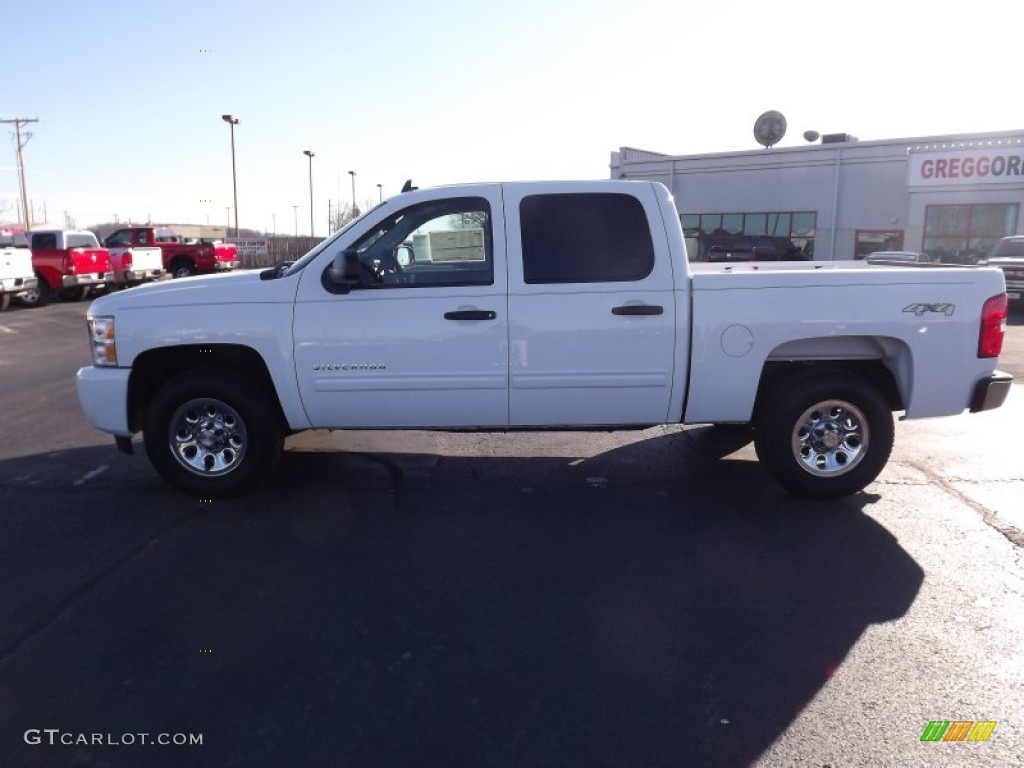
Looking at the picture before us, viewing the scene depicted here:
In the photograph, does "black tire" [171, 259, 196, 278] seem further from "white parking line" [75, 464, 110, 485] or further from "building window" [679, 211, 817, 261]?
"white parking line" [75, 464, 110, 485]

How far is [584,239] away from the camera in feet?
17.8

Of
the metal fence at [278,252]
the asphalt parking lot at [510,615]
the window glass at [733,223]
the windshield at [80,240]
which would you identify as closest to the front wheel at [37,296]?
the windshield at [80,240]

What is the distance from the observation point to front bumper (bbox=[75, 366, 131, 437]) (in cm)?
548

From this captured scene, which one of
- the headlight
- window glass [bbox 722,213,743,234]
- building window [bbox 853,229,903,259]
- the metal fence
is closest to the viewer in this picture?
the headlight

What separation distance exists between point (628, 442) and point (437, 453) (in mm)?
1696

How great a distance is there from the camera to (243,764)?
2844 mm

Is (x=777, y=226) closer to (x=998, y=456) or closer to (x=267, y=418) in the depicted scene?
(x=998, y=456)

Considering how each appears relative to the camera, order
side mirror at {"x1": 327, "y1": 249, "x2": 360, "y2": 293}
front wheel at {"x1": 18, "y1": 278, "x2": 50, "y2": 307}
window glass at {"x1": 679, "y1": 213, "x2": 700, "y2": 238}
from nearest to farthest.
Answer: side mirror at {"x1": 327, "y1": 249, "x2": 360, "y2": 293} < front wheel at {"x1": 18, "y1": 278, "x2": 50, "y2": 307} < window glass at {"x1": 679, "y1": 213, "x2": 700, "y2": 238}

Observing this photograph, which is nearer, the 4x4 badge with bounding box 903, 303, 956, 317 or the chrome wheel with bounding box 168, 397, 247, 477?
the 4x4 badge with bounding box 903, 303, 956, 317

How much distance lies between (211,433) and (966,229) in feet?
89.3

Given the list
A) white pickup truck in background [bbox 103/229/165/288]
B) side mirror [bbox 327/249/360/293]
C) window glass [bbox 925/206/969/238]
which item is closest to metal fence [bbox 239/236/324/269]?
white pickup truck in background [bbox 103/229/165/288]

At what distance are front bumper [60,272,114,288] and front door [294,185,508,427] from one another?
62.9ft

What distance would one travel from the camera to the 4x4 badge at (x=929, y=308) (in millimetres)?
5242

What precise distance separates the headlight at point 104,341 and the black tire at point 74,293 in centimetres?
1958
